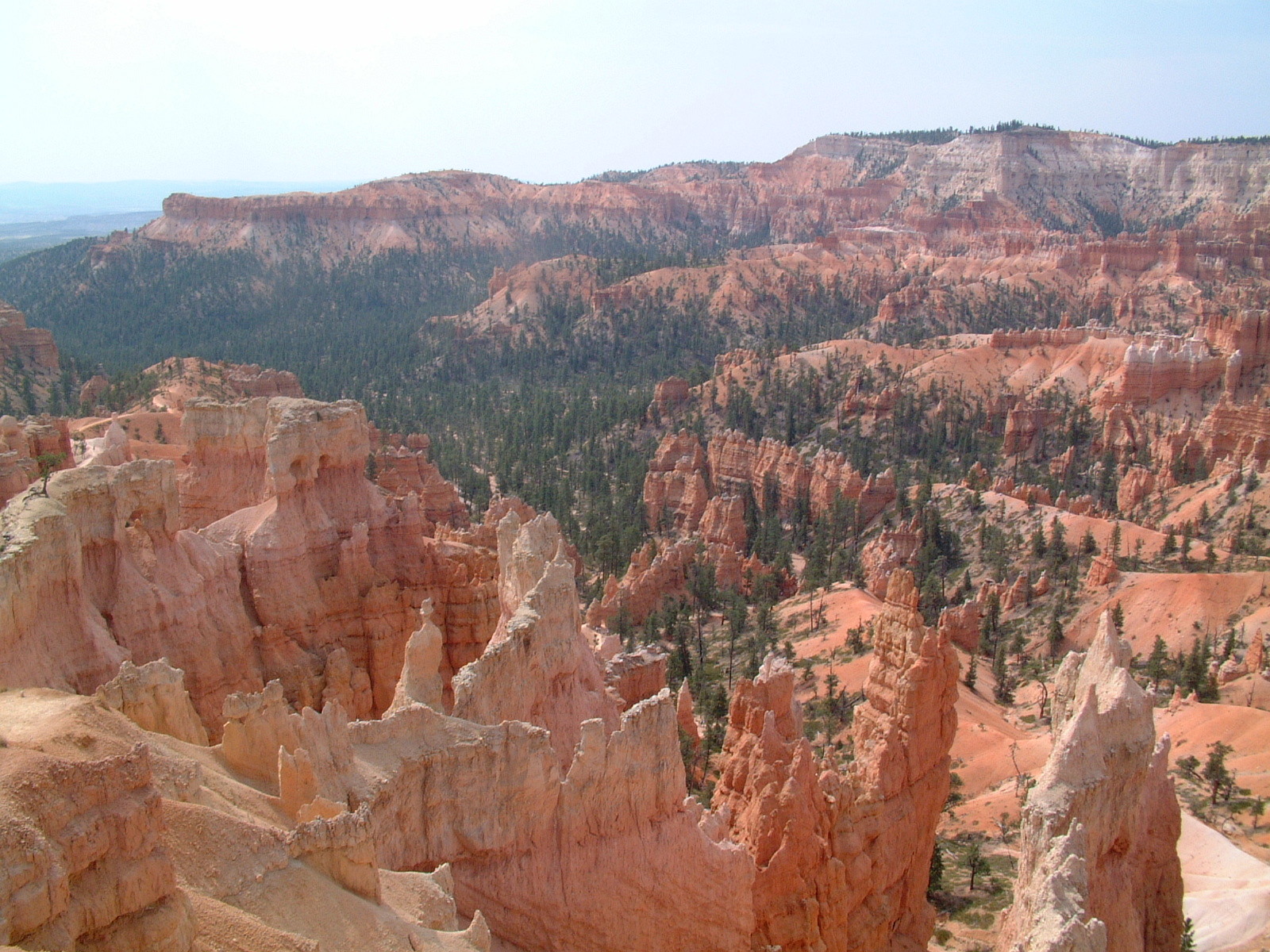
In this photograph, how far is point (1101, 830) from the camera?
42.3 ft

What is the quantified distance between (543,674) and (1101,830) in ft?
24.9

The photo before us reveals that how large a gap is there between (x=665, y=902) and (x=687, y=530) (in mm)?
47211

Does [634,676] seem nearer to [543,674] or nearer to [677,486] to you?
[543,674]

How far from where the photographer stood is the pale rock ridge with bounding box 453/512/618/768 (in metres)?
13.5

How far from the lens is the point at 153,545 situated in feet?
56.6

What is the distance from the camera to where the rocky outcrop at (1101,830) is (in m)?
11.0

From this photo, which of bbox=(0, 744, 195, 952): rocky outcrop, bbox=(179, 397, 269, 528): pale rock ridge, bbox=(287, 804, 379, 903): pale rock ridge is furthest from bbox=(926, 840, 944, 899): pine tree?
bbox=(0, 744, 195, 952): rocky outcrop

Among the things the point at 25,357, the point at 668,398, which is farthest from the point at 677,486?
the point at 25,357

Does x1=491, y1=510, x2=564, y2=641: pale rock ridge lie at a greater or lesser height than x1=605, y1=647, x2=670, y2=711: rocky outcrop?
greater

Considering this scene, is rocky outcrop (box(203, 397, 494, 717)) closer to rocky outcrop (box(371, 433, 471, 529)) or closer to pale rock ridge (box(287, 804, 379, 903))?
pale rock ridge (box(287, 804, 379, 903))

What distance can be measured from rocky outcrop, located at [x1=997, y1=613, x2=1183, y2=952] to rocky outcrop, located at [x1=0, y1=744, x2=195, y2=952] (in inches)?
319

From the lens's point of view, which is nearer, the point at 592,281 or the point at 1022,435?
the point at 1022,435

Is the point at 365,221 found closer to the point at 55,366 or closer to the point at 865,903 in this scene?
the point at 55,366

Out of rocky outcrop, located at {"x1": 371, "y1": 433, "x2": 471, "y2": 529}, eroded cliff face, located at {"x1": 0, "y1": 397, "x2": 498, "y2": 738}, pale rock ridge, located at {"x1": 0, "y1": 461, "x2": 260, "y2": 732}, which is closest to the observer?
pale rock ridge, located at {"x1": 0, "y1": 461, "x2": 260, "y2": 732}
